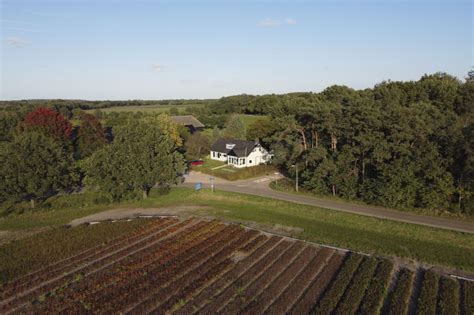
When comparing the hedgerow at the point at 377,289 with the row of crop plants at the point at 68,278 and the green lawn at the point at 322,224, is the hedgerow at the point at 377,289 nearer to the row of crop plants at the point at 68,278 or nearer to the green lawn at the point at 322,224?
the green lawn at the point at 322,224

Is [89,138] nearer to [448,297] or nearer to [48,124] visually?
[48,124]

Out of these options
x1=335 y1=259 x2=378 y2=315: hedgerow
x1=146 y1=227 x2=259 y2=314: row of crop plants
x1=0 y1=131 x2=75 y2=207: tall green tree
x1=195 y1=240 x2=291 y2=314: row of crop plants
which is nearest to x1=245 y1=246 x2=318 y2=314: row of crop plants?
x1=195 y1=240 x2=291 y2=314: row of crop plants

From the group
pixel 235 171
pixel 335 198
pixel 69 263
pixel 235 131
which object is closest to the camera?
pixel 69 263

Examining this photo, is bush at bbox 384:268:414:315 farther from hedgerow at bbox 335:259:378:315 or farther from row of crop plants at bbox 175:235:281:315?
row of crop plants at bbox 175:235:281:315

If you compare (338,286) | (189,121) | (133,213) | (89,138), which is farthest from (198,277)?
(189,121)

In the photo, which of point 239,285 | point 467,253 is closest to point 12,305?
point 239,285

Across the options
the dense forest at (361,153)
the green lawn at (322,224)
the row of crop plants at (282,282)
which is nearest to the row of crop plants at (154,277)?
the row of crop plants at (282,282)

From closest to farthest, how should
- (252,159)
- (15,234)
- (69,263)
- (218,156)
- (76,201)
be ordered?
(69,263)
(15,234)
(76,201)
(252,159)
(218,156)
